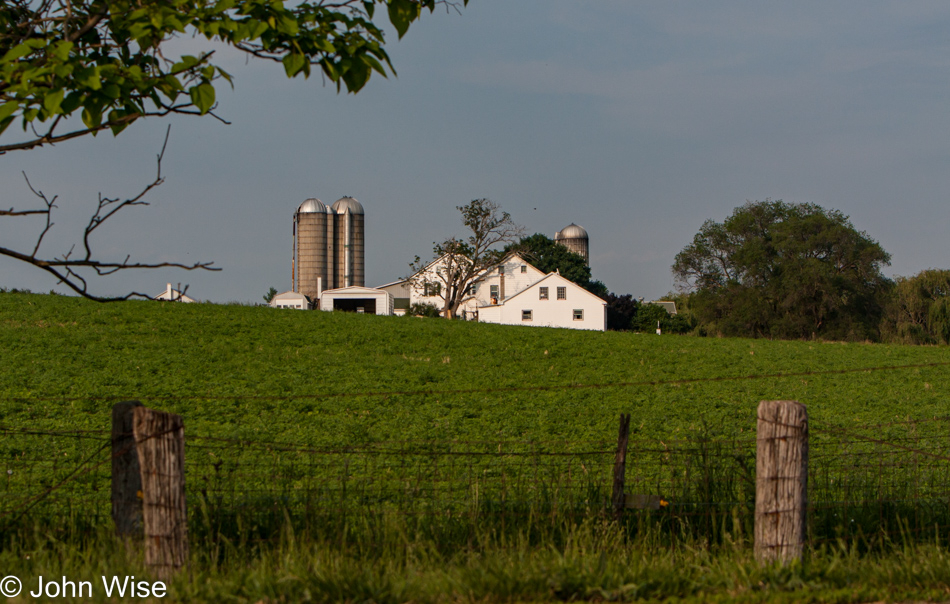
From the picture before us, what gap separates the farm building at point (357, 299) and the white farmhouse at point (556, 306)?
11.0 metres

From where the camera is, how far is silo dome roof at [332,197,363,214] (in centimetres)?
8175

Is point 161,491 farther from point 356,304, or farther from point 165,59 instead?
point 356,304

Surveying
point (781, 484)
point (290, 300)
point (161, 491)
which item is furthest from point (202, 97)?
point (290, 300)

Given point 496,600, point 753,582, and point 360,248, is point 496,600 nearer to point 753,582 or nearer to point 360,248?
point 753,582

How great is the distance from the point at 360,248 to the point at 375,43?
78.7 metres

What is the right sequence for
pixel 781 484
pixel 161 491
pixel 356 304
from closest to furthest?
pixel 161 491 → pixel 781 484 → pixel 356 304

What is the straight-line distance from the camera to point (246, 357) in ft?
75.8

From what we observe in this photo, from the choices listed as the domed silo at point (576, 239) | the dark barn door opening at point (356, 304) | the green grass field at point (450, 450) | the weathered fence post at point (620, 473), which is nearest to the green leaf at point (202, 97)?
the green grass field at point (450, 450)

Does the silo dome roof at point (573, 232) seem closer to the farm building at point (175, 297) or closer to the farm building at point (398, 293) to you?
the farm building at point (398, 293)

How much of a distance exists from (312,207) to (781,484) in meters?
77.8

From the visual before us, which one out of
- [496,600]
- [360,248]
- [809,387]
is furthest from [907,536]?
[360,248]

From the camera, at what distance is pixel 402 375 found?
71.0ft

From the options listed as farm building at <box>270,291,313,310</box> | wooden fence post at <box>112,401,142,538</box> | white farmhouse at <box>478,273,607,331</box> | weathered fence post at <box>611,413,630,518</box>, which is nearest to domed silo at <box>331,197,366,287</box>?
farm building at <box>270,291,313,310</box>

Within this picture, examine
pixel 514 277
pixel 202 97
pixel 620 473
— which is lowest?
pixel 620 473
